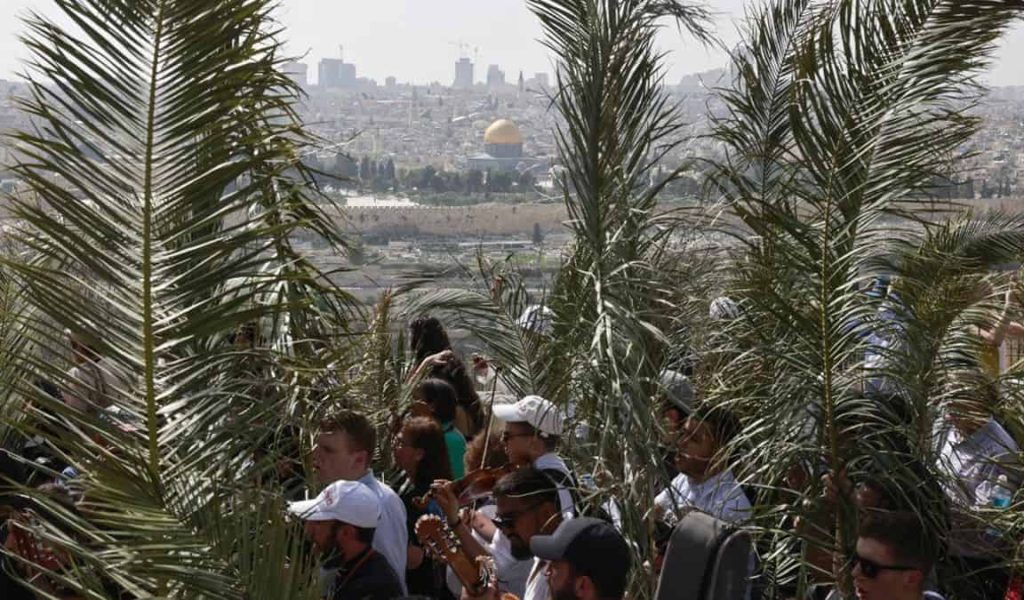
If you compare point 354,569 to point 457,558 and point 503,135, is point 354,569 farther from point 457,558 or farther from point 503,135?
point 503,135

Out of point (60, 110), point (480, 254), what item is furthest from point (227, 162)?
Answer: point (480, 254)

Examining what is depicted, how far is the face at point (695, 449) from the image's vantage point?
5.96m

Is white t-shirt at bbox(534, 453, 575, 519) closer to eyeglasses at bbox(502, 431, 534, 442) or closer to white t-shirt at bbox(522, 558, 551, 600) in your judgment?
eyeglasses at bbox(502, 431, 534, 442)

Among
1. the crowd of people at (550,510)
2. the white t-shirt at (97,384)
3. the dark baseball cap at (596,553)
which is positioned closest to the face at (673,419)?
the crowd of people at (550,510)

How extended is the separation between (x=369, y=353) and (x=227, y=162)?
3184 millimetres

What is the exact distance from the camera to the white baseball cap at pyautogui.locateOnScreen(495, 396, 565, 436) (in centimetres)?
609

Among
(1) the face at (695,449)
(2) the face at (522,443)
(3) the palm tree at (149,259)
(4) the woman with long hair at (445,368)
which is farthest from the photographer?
(4) the woman with long hair at (445,368)

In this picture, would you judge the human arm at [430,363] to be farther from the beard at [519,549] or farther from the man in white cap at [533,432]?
the beard at [519,549]

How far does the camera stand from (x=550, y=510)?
5477 mm

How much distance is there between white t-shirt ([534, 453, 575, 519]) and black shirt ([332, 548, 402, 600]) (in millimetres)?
700

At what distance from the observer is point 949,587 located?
5223 millimetres

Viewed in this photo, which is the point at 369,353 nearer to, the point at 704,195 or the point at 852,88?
the point at 704,195

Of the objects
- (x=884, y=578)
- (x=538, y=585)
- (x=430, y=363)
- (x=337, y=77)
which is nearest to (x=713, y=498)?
(x=538, y=585)

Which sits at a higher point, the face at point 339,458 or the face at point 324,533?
the face at point 339,458
